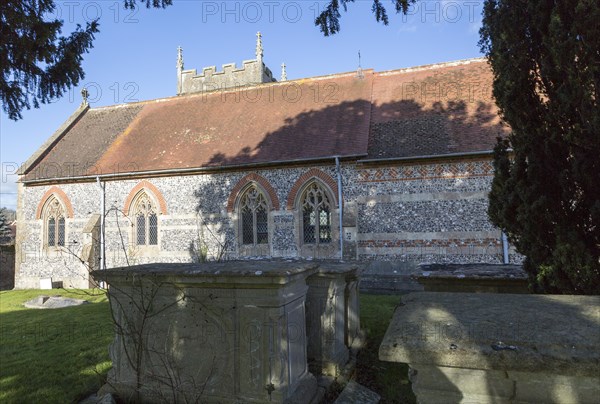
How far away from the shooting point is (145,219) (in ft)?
45.1

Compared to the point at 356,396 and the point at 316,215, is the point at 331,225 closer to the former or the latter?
the point at 316,215

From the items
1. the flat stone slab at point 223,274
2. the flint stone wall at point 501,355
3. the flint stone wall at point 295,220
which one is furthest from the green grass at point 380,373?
the flint stone wall at point 295,220

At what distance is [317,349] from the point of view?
4594 millimetres

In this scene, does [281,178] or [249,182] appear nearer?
[281,178]

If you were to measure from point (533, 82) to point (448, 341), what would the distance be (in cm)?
377

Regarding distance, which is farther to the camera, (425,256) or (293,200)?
(293,200)

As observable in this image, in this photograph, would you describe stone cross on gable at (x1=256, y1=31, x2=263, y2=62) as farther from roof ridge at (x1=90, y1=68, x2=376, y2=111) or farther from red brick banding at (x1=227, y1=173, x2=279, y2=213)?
red brick banding at (x1=227, y1=173, x2=279, y2=213)

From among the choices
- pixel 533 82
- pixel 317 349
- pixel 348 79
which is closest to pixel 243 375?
pixel 317 349

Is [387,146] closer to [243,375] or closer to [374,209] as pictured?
[374,209]

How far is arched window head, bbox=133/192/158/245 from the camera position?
13727mm

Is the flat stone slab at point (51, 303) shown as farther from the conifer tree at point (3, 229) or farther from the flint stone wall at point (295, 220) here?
the conifer tree at point (3, 229)

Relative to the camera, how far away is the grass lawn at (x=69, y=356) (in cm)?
434

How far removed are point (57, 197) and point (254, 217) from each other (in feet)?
26.7

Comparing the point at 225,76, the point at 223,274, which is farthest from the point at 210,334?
the point at 225,76
